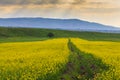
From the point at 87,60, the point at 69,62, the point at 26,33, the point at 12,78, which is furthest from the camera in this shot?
the point at 26,33

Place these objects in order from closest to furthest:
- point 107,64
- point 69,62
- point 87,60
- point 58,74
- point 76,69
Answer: point 58,74 → point 107,64 → point 76,69 → point 69,62 → point 87,60

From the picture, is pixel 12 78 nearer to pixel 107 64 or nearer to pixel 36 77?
pixel 36 77

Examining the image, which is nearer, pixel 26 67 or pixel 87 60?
pixel 26 67

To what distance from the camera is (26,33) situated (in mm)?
181500

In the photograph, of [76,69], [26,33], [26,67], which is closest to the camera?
[26,67]

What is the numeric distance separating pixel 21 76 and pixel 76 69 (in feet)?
39.8

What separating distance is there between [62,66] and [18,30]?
515 feet

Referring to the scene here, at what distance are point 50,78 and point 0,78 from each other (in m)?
4.37

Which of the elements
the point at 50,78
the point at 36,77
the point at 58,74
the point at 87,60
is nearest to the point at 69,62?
the point at 87,60

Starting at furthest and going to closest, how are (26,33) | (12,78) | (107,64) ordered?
(26,33)
(107,64)
(12,78)

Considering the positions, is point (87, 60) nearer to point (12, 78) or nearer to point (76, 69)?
point (76, 69)

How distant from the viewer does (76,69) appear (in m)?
32.1

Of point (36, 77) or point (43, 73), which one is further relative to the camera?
point (43, 73)

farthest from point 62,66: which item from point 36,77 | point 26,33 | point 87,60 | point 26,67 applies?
point 26,33
